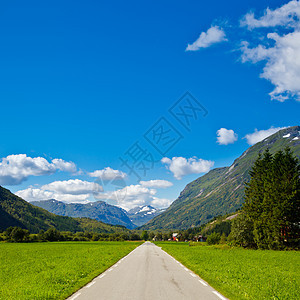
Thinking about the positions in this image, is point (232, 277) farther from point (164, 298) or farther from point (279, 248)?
point (279, 248)

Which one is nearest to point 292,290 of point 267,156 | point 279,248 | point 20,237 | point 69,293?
point 69,293

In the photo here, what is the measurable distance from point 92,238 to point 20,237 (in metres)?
62.9

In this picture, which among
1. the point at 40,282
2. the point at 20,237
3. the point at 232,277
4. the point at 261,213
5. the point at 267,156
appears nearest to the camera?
the point at 40,282

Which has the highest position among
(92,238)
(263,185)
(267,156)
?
(267,156)

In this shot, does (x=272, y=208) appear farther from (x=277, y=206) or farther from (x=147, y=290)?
(x=147, y=290)

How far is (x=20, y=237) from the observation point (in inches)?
4983

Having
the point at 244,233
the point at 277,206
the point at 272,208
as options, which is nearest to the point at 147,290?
the point at 277,206

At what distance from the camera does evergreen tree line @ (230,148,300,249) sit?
44812mm

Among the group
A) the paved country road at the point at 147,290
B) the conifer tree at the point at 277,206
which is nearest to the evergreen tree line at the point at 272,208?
the conifer tree at the point at 277,206

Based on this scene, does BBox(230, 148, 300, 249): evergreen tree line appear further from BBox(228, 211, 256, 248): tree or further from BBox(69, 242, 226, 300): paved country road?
BBox(69, 242, 226, 300): paved country road

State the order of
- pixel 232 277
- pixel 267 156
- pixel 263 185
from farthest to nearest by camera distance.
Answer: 1. pixel 267 156
2. pixel 263 185
3. pixel 232 277

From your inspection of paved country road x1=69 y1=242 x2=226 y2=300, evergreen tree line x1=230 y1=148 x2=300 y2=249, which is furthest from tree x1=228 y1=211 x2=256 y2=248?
paved country road x1=69 y1=242 x2=226 y2=300

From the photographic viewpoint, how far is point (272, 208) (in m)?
46.8

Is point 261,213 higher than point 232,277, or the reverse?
point 261,213
